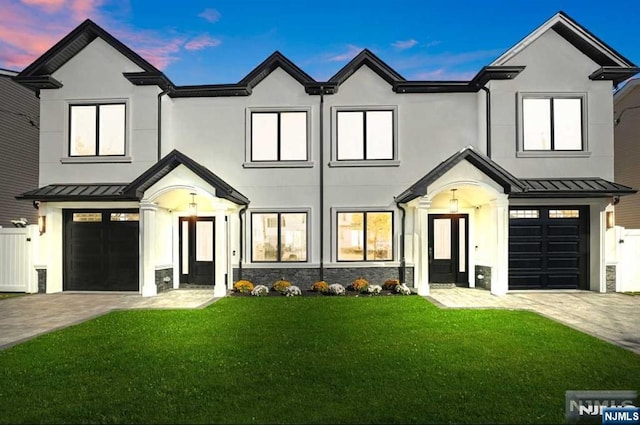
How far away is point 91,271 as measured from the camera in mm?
13203

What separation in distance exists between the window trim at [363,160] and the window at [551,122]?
4029mm

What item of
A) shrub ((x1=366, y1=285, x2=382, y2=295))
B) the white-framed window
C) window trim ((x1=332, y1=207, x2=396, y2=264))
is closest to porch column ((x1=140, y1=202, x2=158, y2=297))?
window trim ((x1=332, y1=207, x2=396, y2=264))

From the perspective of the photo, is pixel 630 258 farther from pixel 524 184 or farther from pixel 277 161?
pixel 277 161

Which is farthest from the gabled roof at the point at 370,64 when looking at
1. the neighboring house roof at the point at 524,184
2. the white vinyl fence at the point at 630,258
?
the white vinyl fence at the point at 630,258

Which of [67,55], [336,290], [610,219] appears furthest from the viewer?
[67,55]

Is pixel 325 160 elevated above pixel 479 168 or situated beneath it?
elevated above

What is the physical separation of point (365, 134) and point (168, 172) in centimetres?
626

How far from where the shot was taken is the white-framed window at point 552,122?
42.5 ft

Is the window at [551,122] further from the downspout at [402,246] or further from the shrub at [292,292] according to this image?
the shrub at [292,292]

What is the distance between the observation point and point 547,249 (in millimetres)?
13039

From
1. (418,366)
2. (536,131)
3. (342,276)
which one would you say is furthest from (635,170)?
(418,366)

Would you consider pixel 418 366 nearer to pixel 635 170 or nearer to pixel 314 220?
pixel 314 220

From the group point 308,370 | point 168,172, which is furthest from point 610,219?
point 168,172

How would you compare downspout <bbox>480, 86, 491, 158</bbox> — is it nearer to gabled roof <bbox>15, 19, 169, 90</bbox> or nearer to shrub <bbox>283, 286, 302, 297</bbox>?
shrub <bbox>283, 286, 302, 297</bbox>
